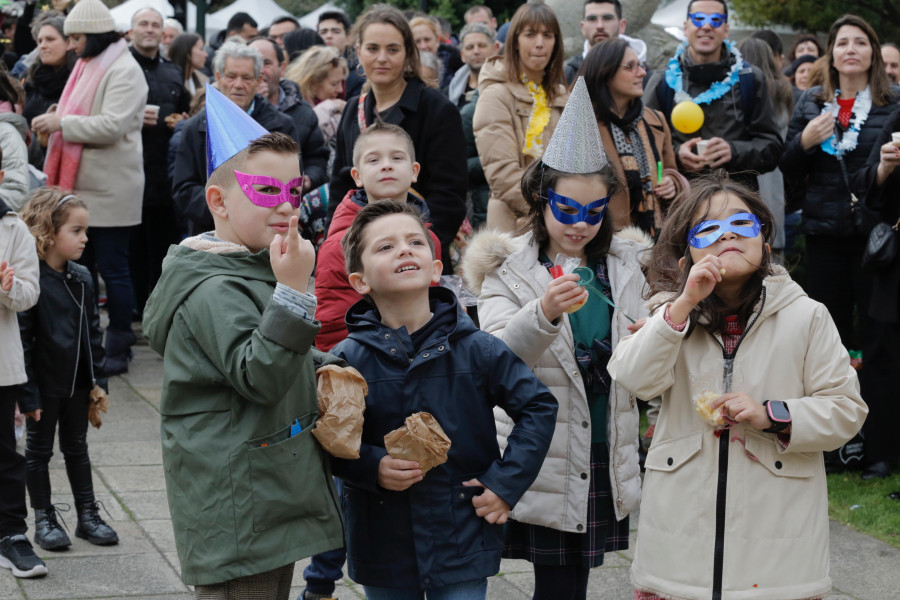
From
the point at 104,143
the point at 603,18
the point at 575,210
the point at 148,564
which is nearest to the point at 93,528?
the point at 148,564

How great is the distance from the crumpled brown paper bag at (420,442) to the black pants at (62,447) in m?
2.79

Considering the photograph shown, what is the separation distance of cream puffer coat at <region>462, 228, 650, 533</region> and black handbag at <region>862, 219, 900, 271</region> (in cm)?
277

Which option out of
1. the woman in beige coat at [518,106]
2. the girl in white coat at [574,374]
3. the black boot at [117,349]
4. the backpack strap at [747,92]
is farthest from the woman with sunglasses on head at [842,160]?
the black boot at [117,349]

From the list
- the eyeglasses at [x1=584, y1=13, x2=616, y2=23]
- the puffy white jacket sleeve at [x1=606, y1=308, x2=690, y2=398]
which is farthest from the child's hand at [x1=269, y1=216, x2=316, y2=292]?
the eyeglasses at [x1=584, y1=13, x2=616, y2=23]

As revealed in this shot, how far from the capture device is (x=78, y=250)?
5.64m

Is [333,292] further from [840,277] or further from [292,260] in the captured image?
[840,277]

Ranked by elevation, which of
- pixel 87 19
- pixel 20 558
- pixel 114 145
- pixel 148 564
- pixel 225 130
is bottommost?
pixel 148 564

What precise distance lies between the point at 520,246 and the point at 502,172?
2274 millimetres

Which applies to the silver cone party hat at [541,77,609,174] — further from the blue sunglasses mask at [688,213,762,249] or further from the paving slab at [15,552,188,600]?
the paving slab at [15,552,188,600]

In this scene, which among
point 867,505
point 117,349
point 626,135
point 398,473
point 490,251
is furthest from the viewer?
point 117,349

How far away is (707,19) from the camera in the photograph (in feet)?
22.6

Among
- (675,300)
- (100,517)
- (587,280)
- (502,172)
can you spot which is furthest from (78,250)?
(675,300)

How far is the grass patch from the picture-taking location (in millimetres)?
5949

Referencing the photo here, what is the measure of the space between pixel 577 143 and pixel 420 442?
4.64 ft
